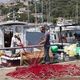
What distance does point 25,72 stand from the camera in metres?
12.7

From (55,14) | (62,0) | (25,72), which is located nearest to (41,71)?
(25,72)

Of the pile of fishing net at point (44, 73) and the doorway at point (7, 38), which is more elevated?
the doorway at point (7, 38)

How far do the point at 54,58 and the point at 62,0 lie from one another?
10674cm

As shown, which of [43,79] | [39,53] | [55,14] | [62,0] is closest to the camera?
[43,79]

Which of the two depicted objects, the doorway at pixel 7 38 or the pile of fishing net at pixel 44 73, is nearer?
the pile of fishing net at pixel 44 73

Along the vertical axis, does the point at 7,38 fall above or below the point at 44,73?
above

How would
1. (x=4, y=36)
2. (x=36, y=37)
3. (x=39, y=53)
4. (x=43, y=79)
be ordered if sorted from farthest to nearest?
(x=36, y=37) < (x=4, y=36) < (x=39, y=53) < (x=43, y=79)

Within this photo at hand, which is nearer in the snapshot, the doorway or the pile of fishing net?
the pile of fishing net

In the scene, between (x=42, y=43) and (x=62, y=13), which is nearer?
(x=42, y=43)

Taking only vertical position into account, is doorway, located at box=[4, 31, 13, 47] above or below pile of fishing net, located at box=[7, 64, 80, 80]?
above

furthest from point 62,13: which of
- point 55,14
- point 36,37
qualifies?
point 36,37

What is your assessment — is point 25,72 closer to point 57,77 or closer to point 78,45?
point 57,77

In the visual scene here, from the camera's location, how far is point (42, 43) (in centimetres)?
1697

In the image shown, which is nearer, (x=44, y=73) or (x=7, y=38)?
(x=44, y=73)
